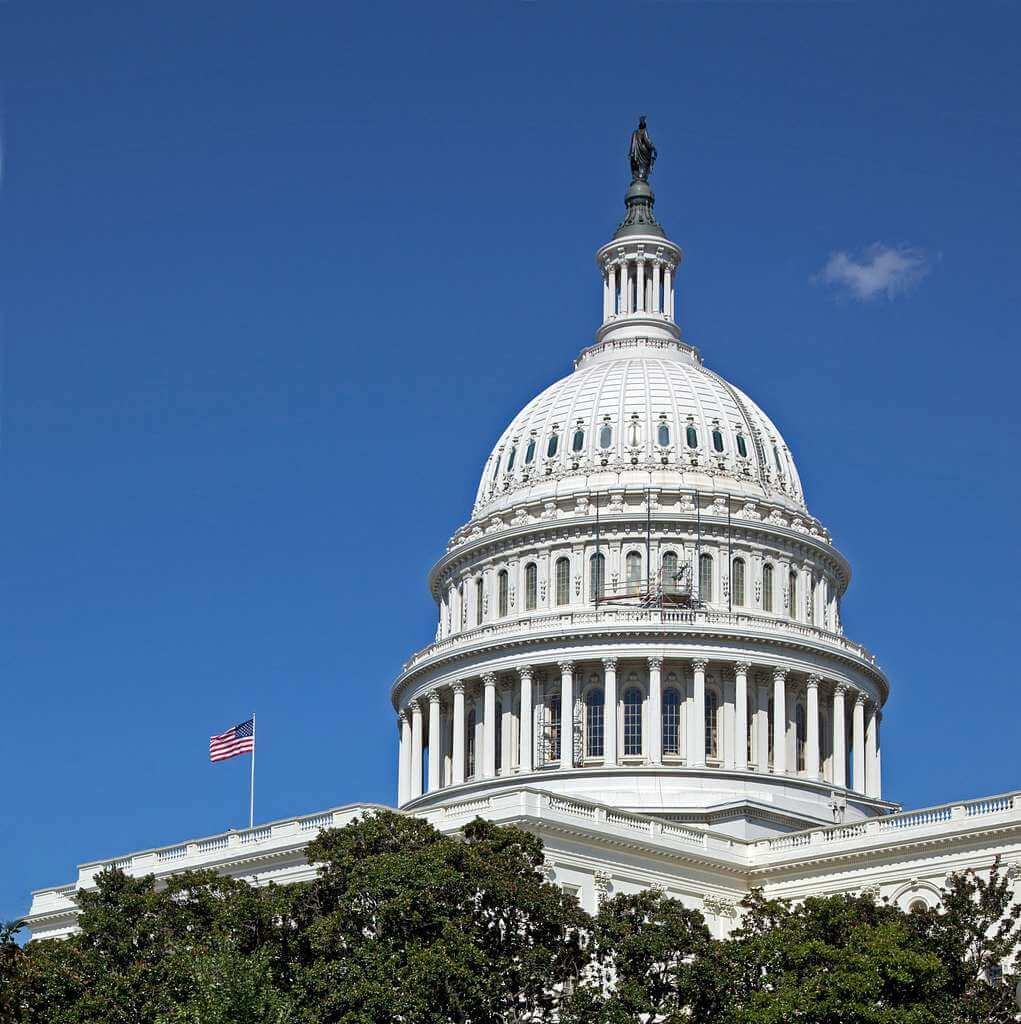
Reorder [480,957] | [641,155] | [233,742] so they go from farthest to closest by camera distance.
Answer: [641,155], [233,742], [480,957]

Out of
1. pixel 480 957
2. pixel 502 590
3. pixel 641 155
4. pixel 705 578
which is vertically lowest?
pixel 480 957

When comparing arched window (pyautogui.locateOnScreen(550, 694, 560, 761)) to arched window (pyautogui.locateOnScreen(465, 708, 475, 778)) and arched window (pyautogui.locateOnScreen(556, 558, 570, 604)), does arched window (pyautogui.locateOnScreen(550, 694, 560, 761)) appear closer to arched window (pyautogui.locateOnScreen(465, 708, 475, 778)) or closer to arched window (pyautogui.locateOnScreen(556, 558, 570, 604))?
arched window (pyautogui.locateOnScreen(465, 708, 475, 778))

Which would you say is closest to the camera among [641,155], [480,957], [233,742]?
[480,957]

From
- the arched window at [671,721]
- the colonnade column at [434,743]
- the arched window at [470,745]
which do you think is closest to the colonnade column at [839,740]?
→ the arched window at [671,721]

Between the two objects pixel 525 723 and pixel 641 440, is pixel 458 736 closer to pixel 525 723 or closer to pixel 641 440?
pixel 525 723

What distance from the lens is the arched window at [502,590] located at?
134 m

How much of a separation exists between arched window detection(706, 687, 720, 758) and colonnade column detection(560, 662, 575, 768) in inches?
287

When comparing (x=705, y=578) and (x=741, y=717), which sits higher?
(x=705, y=578)

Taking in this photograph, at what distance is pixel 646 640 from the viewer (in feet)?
407

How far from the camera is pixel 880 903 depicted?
324ft

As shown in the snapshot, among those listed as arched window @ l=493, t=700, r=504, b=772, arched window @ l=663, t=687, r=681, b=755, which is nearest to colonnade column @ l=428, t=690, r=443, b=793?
arched window @ l=493, t=700, r=504, b=772

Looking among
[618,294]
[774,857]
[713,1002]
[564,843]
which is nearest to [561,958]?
[713,1002]

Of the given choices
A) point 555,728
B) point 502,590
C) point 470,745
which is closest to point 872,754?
point 555,728

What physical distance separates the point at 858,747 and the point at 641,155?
45.3 m
